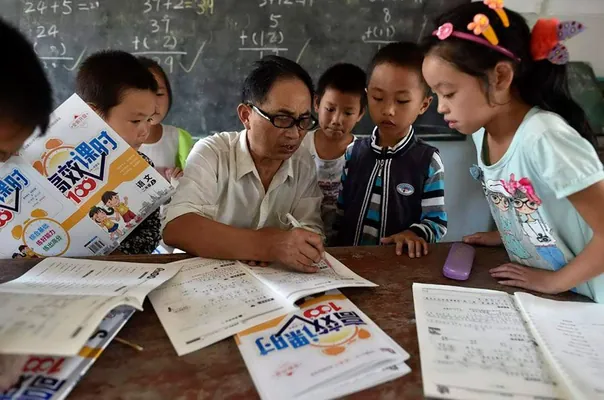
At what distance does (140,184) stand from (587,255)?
1011 millimetres

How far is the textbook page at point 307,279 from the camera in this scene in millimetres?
866

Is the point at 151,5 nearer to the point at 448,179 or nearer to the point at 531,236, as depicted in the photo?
the point at 448,179

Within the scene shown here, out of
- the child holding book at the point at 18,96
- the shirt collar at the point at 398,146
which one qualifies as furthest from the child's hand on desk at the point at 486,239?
the child holding book at the point at 18,96

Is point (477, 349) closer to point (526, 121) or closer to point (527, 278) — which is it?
point (527, 278)

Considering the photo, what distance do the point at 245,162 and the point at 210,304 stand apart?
60 cm

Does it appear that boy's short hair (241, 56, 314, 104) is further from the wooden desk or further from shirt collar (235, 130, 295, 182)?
the wooden desk

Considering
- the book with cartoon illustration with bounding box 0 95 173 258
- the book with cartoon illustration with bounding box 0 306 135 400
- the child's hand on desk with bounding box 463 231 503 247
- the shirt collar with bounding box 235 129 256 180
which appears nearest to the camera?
the book with cartoon illustration with bounding box 0 306 135 400

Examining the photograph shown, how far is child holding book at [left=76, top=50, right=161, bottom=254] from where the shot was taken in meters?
1.41

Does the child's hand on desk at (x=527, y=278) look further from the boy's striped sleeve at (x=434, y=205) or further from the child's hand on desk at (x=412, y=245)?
the boy's striped sleeve at (x=434, y=205)

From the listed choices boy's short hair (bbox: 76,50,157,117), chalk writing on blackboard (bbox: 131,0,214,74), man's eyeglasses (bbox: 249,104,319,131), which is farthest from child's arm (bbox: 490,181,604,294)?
chalk writing on blackboard (bbox: 131,0,214,74)

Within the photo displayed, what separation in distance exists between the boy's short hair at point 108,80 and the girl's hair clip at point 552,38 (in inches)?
44.5

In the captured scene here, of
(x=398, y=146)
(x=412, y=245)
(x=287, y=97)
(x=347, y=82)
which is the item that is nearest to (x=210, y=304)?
(x=412, y=245)

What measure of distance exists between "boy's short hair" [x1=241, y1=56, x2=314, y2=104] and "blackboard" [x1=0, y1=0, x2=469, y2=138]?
1.23 metres

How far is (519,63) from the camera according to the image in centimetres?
97
